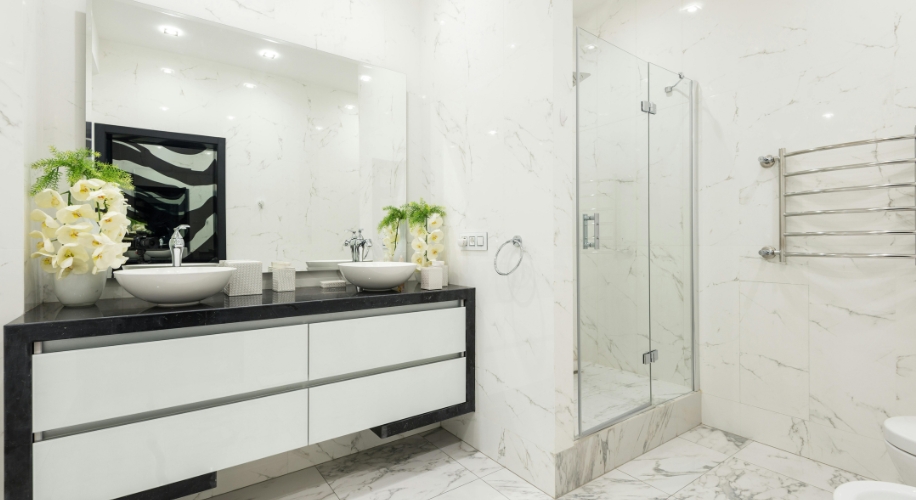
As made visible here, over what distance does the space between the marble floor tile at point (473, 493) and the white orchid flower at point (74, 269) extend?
5.03 ft

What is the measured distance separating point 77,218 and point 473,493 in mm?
1767

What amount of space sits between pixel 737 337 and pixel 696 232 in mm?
Result: 614

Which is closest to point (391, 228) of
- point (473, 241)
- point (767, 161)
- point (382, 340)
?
point (473, 241)

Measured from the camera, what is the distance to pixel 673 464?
2.00 m

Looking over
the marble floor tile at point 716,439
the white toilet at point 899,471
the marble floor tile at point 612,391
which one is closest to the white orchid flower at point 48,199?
the marble floor tile at point 612,391

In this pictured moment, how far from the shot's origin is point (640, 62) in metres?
2.24

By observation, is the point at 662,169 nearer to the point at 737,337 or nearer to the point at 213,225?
the point at 737,337

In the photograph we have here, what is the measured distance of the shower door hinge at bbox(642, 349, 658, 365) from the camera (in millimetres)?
2287

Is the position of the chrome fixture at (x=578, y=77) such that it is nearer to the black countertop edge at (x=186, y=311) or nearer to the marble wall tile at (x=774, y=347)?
the black countertop edge at (x=186, y=311)

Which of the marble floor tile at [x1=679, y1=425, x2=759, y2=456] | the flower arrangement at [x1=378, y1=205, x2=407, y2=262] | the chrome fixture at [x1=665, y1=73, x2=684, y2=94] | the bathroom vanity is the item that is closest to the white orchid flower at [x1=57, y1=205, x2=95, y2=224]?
the bathroom vanity

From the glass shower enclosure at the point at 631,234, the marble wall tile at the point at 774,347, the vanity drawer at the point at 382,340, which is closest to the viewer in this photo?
the vanity drawer at the point at 382,340

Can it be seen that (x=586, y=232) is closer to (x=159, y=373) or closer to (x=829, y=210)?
(x=829, y=210)

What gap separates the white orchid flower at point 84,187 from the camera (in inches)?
54.1

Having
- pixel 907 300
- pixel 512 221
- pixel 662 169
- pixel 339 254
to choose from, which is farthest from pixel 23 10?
pixel 907 300
